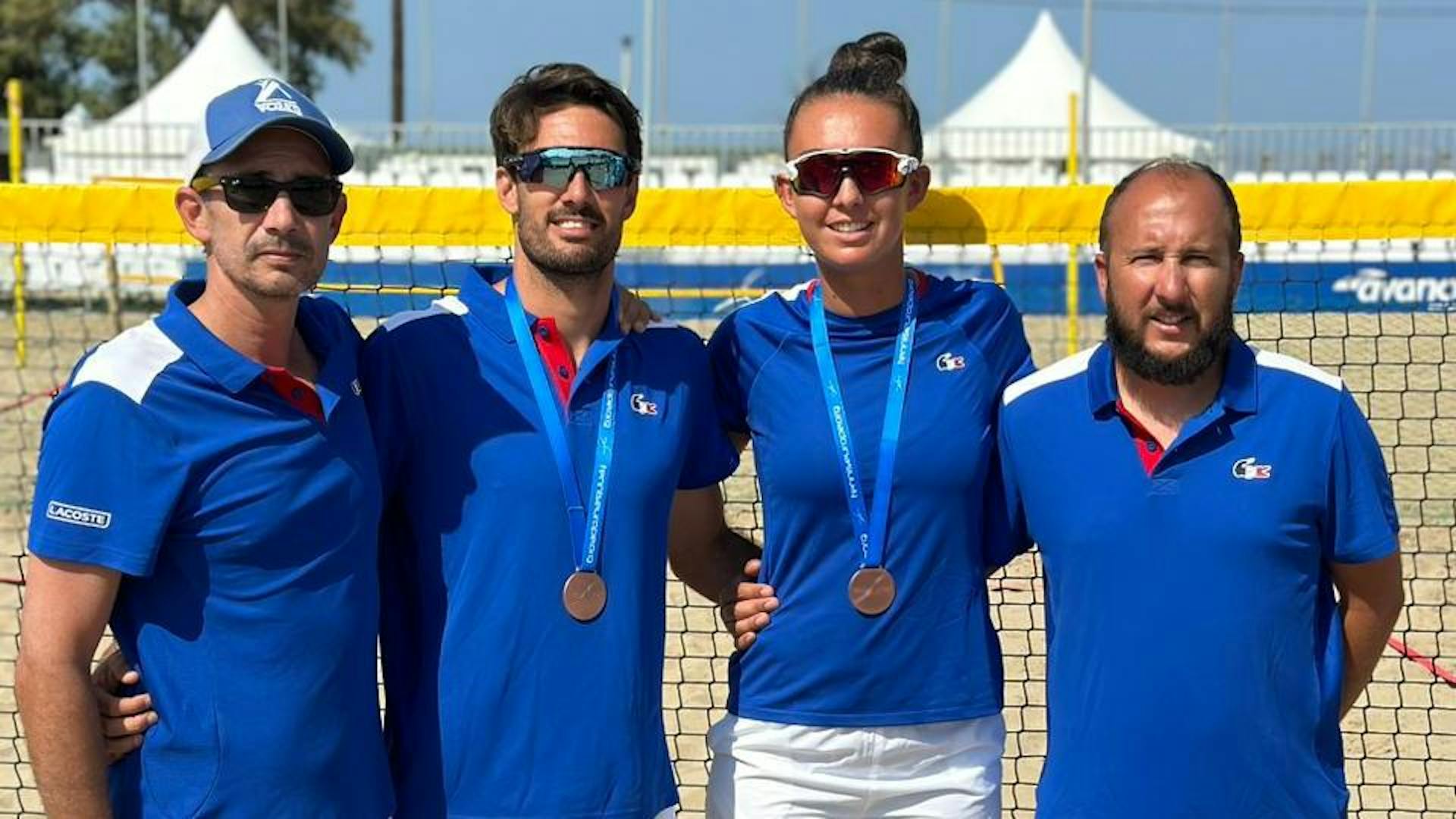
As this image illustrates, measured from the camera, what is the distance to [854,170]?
358cm

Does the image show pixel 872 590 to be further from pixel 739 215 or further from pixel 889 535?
pixel 739 215

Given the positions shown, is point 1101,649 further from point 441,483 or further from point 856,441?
point 441,483

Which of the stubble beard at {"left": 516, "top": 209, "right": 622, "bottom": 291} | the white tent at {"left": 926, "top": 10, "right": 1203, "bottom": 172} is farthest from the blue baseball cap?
the white tent at {"left": 926, "top": 10, "right": 1203, "bottom": 172}

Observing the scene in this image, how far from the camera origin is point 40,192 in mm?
4719

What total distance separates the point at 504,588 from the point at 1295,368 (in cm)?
163

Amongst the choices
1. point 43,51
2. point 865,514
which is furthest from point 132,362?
point 43,51

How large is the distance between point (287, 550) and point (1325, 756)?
205 cm

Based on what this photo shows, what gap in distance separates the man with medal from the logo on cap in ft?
1.69

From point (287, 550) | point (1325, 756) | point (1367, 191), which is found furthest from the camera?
point (1367, 191)

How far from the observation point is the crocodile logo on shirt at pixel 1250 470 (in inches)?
123

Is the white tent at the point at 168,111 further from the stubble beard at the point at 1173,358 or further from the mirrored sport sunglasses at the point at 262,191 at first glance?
the stubble beard at the point at 1173,358

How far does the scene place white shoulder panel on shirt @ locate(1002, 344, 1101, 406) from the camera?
3416 mm

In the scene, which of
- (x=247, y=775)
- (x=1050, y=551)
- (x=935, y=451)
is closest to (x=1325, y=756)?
(x=1050, y=551)

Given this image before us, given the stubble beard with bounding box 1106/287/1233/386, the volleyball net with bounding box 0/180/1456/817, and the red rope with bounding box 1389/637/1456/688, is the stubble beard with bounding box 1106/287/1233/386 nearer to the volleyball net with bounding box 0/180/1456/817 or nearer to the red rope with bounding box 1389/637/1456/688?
the volleyball net with bounding box 0/180/1456/817
